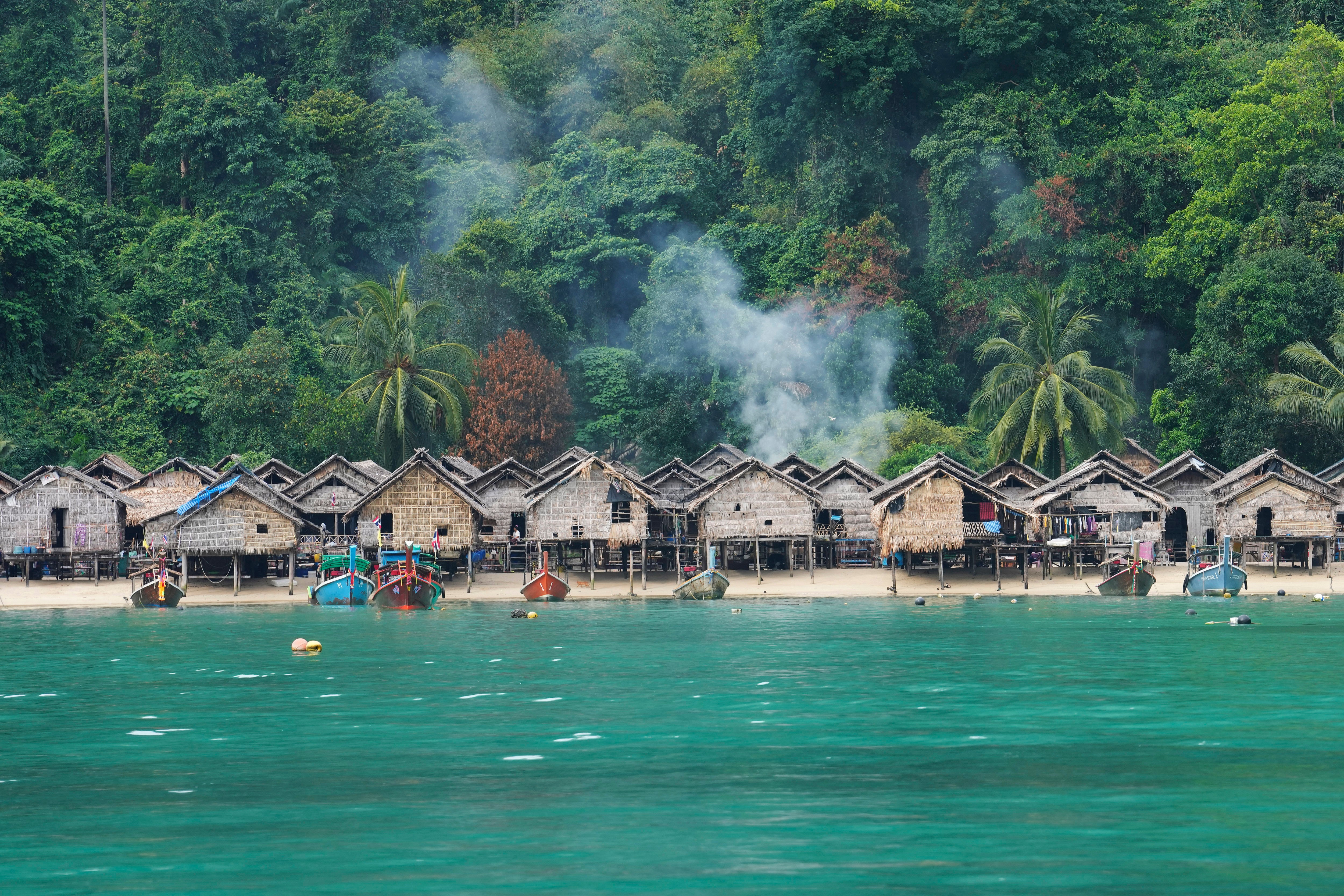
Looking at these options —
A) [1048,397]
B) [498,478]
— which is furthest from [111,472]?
[1048,397]

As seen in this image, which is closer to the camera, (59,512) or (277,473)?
(59,512)

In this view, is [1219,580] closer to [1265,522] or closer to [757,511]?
[1265,522]

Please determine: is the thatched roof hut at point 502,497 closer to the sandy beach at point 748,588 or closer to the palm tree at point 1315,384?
the sandy beach at point 748,588

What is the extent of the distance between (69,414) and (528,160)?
32.0 meters

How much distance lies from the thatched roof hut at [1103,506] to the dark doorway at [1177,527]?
3.58 metres

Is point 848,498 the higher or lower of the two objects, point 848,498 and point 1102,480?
the lower

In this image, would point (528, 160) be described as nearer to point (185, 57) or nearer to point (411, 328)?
point (185, 57)

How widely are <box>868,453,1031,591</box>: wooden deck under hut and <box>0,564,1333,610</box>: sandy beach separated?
2.90 feet

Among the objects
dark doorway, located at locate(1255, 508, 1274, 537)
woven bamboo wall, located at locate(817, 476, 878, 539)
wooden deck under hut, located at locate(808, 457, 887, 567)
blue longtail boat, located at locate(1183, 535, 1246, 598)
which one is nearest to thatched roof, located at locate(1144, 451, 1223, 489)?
dark doorway, located at locate(1255, 508, 1274, 537)

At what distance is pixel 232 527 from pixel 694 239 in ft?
104

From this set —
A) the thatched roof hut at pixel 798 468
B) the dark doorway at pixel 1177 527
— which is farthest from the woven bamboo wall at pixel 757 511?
the dark doorway at pixel 1177 527

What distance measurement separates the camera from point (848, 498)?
179 feet

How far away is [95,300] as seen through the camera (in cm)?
6581

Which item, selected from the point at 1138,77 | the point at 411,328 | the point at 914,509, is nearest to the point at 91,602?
the point at 411,328
